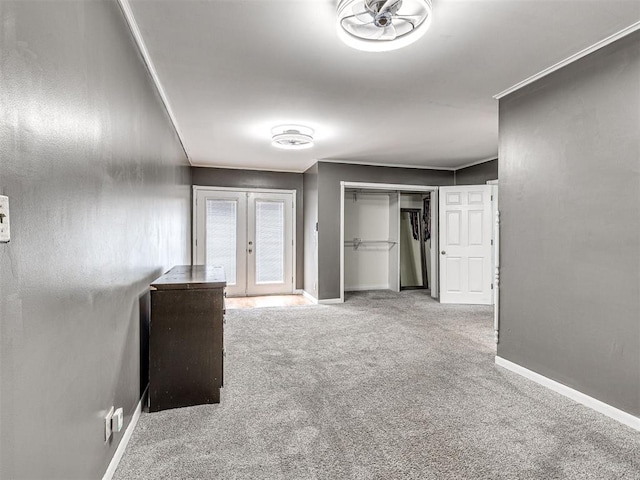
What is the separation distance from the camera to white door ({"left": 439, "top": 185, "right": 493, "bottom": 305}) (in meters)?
5.93

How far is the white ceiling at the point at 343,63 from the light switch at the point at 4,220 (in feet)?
5.42

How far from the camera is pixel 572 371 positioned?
8.54 feet

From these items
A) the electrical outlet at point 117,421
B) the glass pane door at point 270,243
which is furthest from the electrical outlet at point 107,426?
the glass pane door at point 270,243

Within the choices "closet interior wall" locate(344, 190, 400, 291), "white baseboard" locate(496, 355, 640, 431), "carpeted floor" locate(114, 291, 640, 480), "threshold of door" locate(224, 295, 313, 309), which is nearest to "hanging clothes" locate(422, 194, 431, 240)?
"closet interior wall" locate(344, 190, 400, 291)

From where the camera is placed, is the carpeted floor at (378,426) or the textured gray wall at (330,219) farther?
the textured gray wall at (330,219)

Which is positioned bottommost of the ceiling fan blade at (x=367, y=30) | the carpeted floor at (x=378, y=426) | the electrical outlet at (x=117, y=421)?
the carpeted floor at (x=378, y=426)

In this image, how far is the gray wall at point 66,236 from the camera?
91cm

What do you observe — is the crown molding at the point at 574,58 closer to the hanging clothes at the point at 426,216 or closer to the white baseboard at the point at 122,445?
the white baseboard at the point at 122,445

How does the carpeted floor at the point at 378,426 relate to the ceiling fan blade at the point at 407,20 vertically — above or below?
below

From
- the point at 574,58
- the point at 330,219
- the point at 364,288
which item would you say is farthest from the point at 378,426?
the point at 364,288

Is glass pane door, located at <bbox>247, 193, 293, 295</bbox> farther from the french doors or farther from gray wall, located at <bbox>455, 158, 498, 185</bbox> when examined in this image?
gray wall, located at <bbox>455, 158, 498, 185</bbox>

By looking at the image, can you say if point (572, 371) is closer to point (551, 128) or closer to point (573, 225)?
point (573, 225)

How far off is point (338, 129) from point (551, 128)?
2243 mm

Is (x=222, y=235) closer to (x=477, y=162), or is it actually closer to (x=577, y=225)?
(x=477, y=162)
